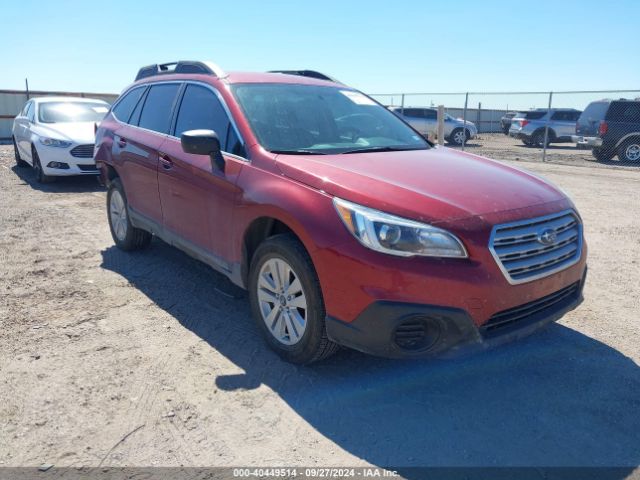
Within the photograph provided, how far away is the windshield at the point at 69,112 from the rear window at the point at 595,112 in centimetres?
1466

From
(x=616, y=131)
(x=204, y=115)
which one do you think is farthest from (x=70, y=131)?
(x=616, y=131)

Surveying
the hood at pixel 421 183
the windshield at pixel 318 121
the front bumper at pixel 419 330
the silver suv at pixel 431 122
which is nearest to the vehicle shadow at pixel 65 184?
the windshield at pixel 318 121

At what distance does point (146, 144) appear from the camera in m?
4.92

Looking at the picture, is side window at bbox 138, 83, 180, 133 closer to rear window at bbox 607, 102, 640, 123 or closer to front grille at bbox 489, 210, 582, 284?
front grille at bbox 489, 210, 582, 284

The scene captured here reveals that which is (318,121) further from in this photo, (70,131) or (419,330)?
(70,131)

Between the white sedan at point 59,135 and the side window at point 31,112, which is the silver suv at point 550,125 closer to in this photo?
the white sedan at point 59,135

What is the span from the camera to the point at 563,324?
13.4 ft

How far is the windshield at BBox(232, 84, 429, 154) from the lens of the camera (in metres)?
3.84

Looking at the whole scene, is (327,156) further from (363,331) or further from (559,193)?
(559,193)

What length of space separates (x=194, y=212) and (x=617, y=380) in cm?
313

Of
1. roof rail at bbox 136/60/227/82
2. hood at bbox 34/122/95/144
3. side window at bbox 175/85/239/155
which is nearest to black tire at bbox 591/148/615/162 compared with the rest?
hood at bbox 34/122/95/144

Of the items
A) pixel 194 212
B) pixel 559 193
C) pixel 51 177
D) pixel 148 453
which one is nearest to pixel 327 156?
pixel 194 212

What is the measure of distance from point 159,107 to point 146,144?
0.39 metres

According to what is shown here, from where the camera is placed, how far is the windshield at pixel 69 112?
36.0ft
